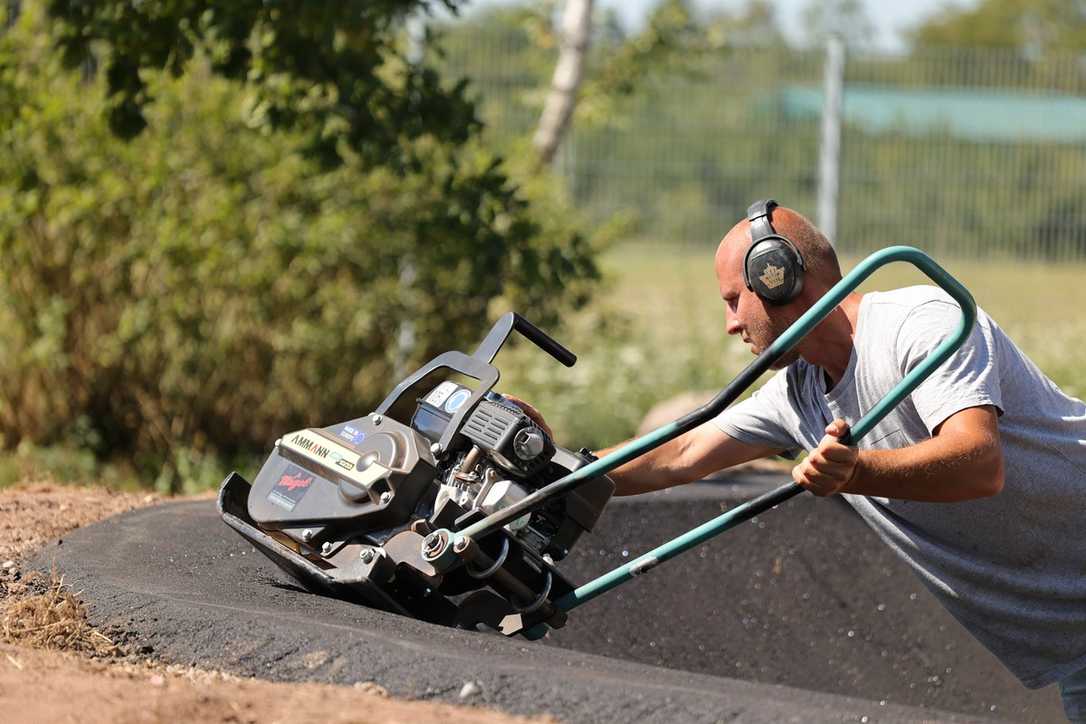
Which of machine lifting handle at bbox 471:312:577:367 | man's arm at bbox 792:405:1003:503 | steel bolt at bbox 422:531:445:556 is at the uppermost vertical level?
machine lifting handle at bbox 471:312:577:367

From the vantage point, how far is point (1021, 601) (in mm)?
3873

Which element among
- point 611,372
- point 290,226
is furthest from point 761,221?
point 611,372

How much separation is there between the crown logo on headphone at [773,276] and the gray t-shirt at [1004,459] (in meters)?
0.25

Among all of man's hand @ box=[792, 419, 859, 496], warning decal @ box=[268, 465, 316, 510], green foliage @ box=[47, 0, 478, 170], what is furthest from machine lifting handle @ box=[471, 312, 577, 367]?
green foliage @ box=[47, 0, 478, 170]

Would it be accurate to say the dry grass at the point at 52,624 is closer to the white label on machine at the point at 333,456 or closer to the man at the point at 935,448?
the white label on machine at the point at 333,456

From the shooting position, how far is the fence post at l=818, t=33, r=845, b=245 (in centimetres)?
1015

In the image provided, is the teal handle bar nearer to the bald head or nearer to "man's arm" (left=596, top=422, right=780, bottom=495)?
the bald head

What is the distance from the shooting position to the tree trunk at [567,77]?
8.91 m

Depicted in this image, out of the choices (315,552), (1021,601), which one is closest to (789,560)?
(1021,601)

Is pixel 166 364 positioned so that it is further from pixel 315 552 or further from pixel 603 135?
pixel 603 135

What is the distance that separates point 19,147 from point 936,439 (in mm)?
5313

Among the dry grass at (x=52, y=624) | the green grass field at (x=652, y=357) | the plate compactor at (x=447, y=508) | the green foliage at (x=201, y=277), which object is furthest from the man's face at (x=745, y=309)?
the green grass field at (x=652, y=357)

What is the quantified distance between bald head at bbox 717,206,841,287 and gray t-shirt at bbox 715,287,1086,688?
12cm

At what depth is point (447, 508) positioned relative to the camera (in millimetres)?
3592
